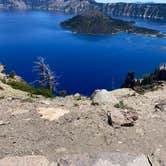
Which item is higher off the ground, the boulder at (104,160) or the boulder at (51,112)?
the boulder at (51,112)

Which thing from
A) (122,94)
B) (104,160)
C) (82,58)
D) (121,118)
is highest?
(121,118)

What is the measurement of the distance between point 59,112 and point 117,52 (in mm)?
151189

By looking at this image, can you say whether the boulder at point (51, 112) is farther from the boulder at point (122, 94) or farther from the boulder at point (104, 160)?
the boulder at point (122, 94)

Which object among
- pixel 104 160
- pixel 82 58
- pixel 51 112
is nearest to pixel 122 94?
pixel 51 112

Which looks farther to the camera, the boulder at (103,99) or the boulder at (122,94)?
the boulder at (122,94)

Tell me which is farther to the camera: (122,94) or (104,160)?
(122,94)

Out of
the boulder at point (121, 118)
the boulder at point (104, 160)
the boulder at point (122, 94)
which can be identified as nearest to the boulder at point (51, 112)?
the boulder at point (121, 118)

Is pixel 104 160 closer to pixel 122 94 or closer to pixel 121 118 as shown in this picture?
pixel 121 118

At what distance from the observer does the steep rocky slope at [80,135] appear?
28.5 feet

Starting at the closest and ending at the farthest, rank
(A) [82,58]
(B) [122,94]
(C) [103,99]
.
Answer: (C) [103,99], (B) [122,94], (A) [82,58]

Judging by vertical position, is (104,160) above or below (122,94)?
above

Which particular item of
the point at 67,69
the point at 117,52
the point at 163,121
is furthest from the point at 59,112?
the point at 117,52

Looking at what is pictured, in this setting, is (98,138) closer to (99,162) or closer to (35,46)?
(99,162)

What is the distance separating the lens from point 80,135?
32.1ft
